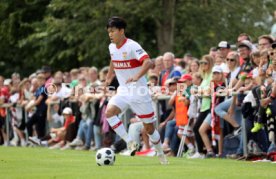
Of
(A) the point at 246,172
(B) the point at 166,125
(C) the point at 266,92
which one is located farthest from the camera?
(B) the point at 166,125

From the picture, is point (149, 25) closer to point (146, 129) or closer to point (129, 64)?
point (129, 64)

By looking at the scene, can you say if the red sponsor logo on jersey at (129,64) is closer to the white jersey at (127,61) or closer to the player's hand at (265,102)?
the white jersey at (127,61)

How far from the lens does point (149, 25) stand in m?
35.6

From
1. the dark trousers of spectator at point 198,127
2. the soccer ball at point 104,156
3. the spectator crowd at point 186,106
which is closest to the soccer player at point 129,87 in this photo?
the soccer ball at point 104,156

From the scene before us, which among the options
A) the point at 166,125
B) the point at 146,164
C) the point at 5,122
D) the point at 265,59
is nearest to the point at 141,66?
the point at 146,164

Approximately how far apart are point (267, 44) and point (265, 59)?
3.82 ft

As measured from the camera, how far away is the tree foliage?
33.3 metres

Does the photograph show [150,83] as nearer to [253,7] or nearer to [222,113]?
[222,113]

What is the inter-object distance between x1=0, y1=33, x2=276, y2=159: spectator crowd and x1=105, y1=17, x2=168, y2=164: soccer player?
7.67 ft

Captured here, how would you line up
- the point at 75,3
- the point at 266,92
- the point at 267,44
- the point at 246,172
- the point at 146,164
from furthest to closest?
the point at 75,3 < the point at 267,44 < the point at 266,92 < the point at 146,164 < the point at 246,172

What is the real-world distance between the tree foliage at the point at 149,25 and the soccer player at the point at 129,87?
15.2 meters

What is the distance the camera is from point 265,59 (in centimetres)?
1889

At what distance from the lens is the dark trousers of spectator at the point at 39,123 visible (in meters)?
27.3

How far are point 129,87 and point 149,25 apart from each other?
18460 mm
